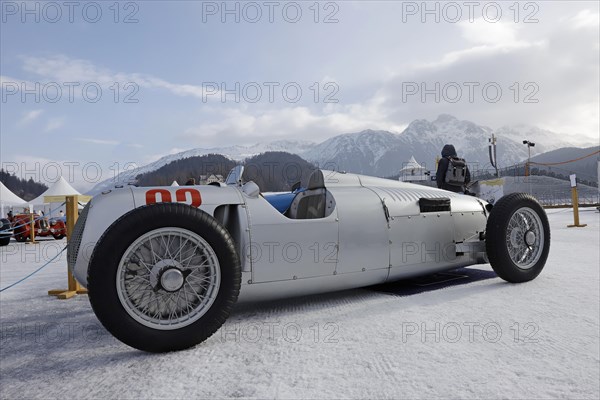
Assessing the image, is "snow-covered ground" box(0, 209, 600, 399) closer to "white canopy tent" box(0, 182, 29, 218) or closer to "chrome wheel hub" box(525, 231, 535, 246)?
"chrome wheel hub" box(525, 231, 535, 246)

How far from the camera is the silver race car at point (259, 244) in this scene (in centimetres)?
227

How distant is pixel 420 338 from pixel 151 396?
61.5 inches

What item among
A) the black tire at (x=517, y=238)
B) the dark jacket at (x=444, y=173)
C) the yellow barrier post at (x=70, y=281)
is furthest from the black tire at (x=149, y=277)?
the dark jacket at (x=444, y=173)

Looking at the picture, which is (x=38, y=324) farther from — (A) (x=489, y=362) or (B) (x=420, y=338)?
(A) (x=489, y=362)

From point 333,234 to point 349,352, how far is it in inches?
41.0

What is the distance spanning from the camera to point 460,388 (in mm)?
1734

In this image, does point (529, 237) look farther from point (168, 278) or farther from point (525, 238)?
point (168, 278)

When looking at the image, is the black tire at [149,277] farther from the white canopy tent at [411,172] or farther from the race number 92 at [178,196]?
the white canopy tent at [411,172]

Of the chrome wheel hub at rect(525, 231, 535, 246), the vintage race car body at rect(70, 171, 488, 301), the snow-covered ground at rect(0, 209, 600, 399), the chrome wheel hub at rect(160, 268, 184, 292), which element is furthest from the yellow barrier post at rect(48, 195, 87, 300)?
the chrome wheel hub at rect(525, 231, 535, 246)

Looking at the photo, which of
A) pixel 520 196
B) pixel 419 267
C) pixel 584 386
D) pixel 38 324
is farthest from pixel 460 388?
pixel 38 324

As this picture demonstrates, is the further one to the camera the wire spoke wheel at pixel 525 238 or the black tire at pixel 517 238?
the wire spoke wheel at pixel 525 238

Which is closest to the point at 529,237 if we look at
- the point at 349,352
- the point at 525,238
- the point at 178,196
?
the point at 525,238

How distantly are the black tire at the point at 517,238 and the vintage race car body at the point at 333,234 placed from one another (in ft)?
0.89

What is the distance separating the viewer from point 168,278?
91.4 inches
